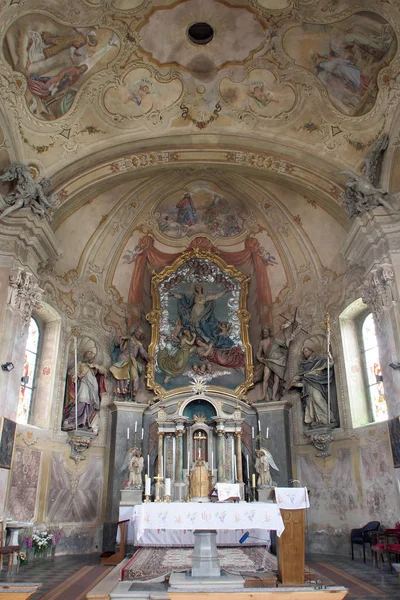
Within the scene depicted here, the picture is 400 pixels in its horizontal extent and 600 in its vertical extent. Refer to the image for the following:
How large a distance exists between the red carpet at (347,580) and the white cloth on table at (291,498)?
1355 mm

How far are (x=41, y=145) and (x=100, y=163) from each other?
67.4 inches

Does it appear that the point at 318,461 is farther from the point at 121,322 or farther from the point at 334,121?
the point at 334,121

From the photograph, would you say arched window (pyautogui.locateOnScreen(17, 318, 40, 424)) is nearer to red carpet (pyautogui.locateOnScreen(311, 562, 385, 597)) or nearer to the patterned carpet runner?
the patterned carpet runner

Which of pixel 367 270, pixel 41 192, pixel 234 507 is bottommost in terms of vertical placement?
pixel 234 507

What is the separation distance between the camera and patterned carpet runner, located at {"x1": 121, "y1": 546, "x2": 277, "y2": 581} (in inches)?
316

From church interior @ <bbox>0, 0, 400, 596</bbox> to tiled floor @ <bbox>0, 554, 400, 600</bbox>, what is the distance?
0.79 metres

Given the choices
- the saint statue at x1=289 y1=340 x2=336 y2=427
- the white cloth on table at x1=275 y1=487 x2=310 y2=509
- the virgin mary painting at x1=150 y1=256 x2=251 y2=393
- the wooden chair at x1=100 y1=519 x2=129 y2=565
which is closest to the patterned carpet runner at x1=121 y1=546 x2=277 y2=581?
the wooden chair at x1=100 y1=519 x2=129 y2=565

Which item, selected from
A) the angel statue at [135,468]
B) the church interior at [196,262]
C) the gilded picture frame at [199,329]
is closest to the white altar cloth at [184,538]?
the church interior at [196,262]

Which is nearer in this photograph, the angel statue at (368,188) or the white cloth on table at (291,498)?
the white cloth on table at (291,498)

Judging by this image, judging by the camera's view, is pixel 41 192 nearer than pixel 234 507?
No

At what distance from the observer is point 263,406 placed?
14.2 meters

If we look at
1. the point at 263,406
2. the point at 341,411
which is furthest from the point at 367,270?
the point at 263,406

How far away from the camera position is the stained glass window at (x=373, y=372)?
12.7 meters

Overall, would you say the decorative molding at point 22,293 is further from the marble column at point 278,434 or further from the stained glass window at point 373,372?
the stained glass window at point 373,372
